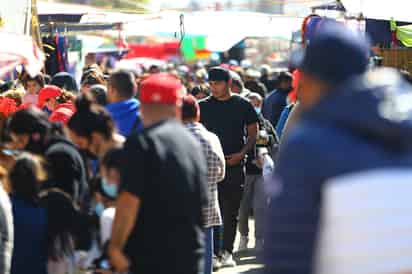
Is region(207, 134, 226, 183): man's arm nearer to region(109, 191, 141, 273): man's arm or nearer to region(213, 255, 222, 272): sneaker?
region(213, 255, 222, 272): sneaker

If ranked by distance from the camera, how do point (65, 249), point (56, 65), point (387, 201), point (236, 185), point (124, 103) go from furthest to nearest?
point (56, 65)
point (236, 185)
point (124, 103)
point (65, 249)
point (387, 201)

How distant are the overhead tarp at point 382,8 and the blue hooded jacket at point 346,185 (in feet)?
24.6

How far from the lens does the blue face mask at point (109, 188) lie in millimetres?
6281

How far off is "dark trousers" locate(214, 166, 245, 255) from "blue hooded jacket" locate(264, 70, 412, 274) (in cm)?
735

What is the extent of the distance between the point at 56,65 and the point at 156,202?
379 inches

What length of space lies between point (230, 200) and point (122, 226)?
591 centimetres

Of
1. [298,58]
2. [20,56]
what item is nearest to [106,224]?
[20,56]

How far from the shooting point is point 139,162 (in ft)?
18.0

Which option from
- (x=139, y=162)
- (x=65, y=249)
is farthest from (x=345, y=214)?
(x=65, y=249)

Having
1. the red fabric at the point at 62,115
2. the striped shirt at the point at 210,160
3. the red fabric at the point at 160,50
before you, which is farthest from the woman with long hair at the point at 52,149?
the red fabric at the point at 160,50

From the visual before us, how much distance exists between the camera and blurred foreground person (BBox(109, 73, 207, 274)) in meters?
5.55

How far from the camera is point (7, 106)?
381 inches

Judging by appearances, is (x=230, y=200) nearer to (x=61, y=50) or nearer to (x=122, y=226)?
(x=61, y=50)

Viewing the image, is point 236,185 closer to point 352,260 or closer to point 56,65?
point 56,65
